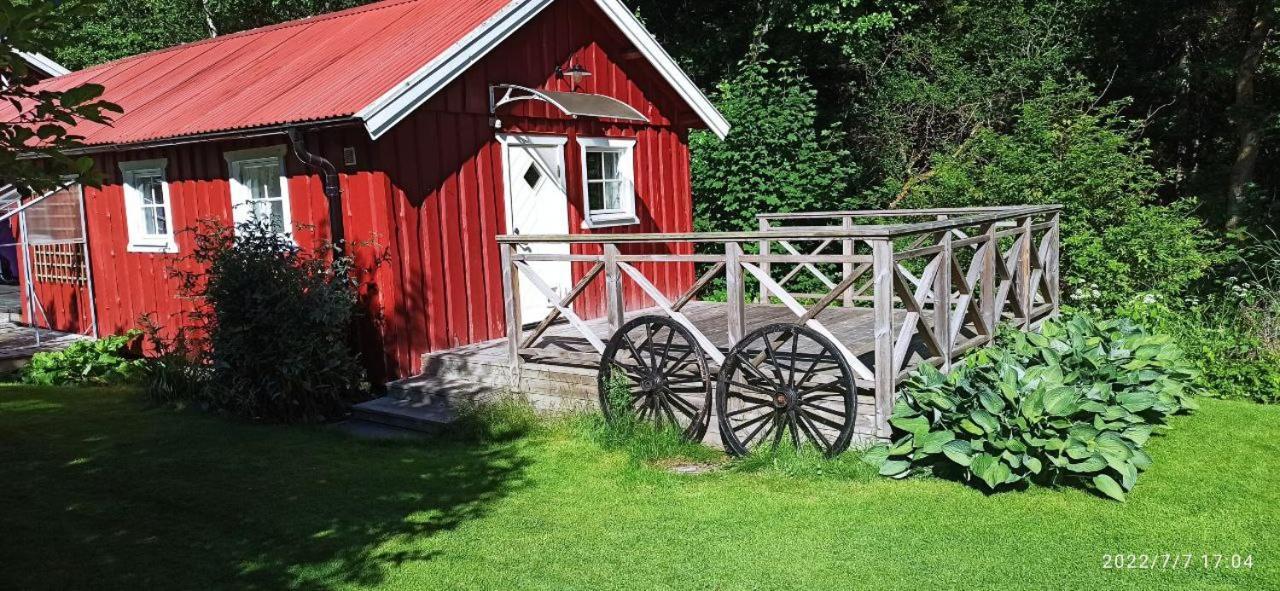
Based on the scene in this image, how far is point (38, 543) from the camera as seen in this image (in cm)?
494

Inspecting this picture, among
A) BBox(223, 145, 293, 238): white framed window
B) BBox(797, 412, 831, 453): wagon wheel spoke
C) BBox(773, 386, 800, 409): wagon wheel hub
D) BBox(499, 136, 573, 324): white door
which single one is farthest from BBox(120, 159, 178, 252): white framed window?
BBox(797, 412, 831, 453): wagon wheel spoke

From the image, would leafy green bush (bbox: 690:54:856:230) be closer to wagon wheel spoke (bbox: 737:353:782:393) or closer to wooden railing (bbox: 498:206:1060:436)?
wooden railing (bbox: 498:206:1060:436)

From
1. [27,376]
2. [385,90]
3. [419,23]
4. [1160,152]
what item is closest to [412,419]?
[385,90]

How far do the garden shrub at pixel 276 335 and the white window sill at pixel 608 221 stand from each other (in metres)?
2.89

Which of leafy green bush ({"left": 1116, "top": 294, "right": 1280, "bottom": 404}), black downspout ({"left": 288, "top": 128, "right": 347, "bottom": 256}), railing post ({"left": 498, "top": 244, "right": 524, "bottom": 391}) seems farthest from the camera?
black downspout ({"left": 288, "top": 128, "right": 347, "bottom": 256})

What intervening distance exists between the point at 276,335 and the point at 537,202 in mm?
2991

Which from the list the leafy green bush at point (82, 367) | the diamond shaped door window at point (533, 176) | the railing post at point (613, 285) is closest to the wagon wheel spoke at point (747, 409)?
the railing post at point (613, 285)

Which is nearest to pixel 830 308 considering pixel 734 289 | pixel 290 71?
pixel 734 289

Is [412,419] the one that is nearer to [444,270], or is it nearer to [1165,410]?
[444,270]

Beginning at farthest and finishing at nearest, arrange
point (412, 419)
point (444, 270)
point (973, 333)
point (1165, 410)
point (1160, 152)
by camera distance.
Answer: point (1160, 152), point (444, 270), point (973, 333), point (412, 419), point (1165, 410)

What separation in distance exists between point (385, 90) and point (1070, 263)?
23.8ft

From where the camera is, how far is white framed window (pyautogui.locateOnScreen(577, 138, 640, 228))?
34.1ft

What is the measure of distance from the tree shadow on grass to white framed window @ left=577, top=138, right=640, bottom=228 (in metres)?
4.10

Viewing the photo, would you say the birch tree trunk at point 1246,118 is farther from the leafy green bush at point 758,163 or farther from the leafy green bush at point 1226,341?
the leafy green bush at point 1226,341
